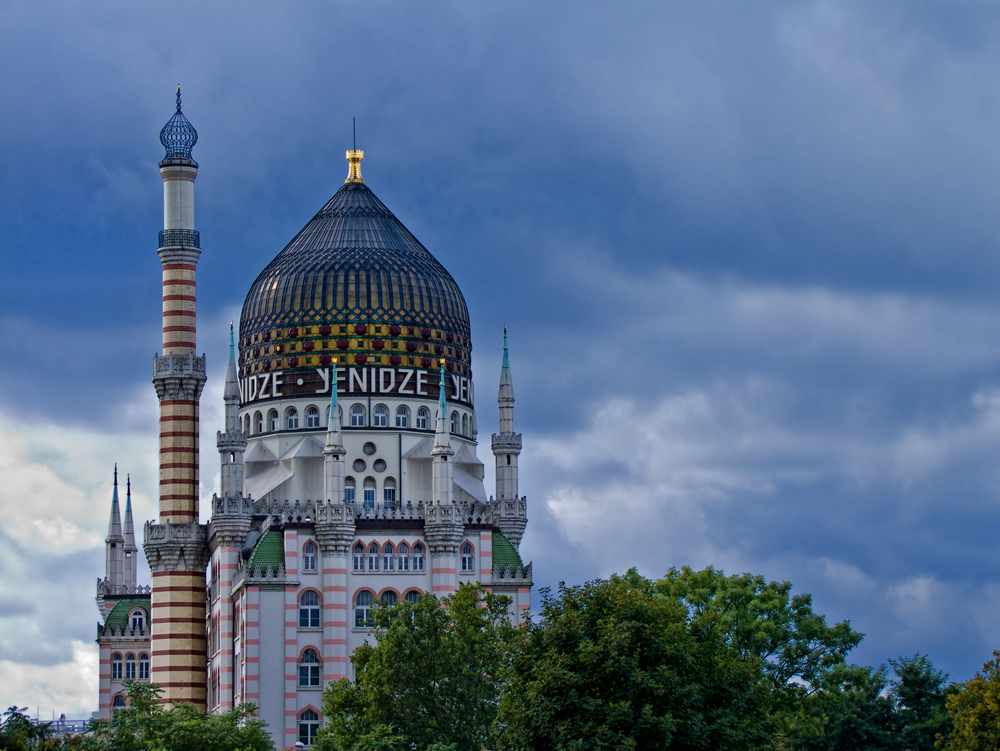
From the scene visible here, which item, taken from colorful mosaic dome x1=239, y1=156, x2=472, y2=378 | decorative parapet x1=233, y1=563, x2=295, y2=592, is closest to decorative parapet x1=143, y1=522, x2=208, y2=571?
decorative parapet x1=233, y1=563, x2=295, y2=592

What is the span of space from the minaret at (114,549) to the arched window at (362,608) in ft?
102

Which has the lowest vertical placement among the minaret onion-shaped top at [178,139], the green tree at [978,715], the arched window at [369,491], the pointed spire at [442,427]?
the green tree at [978,715]

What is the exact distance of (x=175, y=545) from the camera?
11381 centimetres

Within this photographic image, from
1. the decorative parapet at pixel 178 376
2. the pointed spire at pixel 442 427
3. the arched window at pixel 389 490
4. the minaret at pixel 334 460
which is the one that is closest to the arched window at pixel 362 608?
the minaret at pixel 334 460

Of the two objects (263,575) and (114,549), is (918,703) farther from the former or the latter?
(114,549)

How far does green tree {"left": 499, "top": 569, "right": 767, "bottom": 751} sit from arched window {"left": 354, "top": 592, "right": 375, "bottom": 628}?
3966 cm

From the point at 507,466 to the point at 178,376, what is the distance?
18.6 meters

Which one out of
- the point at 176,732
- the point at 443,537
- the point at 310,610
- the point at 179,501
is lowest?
the point at 176,732

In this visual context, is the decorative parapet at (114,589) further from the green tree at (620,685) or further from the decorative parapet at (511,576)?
the green tree at (620,685)

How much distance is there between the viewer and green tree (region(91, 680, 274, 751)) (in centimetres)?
8512

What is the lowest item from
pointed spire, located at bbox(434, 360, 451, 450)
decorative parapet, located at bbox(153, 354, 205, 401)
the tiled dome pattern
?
pointed spire, located at bbox(434, 360, 451, 450)

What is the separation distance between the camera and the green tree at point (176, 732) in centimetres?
8512

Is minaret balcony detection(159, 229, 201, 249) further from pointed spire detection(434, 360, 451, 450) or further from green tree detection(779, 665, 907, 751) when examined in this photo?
green tree detection(779, 665, 907, 751)

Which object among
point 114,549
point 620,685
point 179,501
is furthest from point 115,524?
point 620,685
